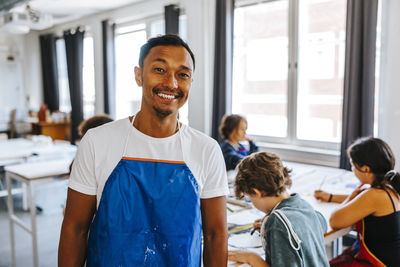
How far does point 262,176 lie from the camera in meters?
1.40

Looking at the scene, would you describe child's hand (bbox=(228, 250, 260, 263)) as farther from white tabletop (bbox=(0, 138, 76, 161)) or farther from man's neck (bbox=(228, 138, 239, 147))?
white tabletop (bbox=(0, 138, 76, 161))

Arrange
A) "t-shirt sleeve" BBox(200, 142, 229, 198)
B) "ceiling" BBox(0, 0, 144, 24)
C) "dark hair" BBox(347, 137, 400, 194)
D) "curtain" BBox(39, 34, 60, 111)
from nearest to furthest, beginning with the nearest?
"t-shirt sleeve" BBox(200, 142, 229, 198), "dark hair" BBox(347, 137, 400, 194), "ceiling" BBox(0, 0, 144, 24), "curtain" BBox(39, 34, 60, 111)

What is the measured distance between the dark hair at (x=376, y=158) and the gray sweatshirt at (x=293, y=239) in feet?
1.73

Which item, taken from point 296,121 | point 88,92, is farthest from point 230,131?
point 88,92

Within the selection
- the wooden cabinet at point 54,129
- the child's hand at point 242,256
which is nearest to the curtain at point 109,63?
the wooden cabinet at point 54,129

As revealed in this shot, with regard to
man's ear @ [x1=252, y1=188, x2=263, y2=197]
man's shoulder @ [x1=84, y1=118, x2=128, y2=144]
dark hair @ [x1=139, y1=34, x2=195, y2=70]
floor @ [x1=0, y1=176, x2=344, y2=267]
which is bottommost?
floor @ [x1=0, y1=176, x2=344, y2=267]

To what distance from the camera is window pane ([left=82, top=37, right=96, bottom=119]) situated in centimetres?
623

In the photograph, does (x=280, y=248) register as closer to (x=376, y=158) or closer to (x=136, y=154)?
(x=136, y=154)

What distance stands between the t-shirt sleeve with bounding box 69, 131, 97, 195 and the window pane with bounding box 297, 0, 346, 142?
2962 mm

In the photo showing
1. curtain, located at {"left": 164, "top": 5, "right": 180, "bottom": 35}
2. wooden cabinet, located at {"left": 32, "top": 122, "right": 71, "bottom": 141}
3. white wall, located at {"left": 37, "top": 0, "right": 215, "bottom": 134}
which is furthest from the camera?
wooden cabinet, located at {"left": 32, "top": 122, "right": 71, "bottom": 141}

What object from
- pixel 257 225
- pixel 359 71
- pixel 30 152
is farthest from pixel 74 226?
pixel 30 152

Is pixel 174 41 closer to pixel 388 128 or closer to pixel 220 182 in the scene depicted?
pixel 220 182

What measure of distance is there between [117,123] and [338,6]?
309 centimetres

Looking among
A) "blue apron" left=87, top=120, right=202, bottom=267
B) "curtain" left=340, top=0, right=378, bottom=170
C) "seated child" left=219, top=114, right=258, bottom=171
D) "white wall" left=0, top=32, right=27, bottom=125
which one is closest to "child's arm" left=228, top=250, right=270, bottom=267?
"blue apron" left=87, top=120, right=202, bottom=267
